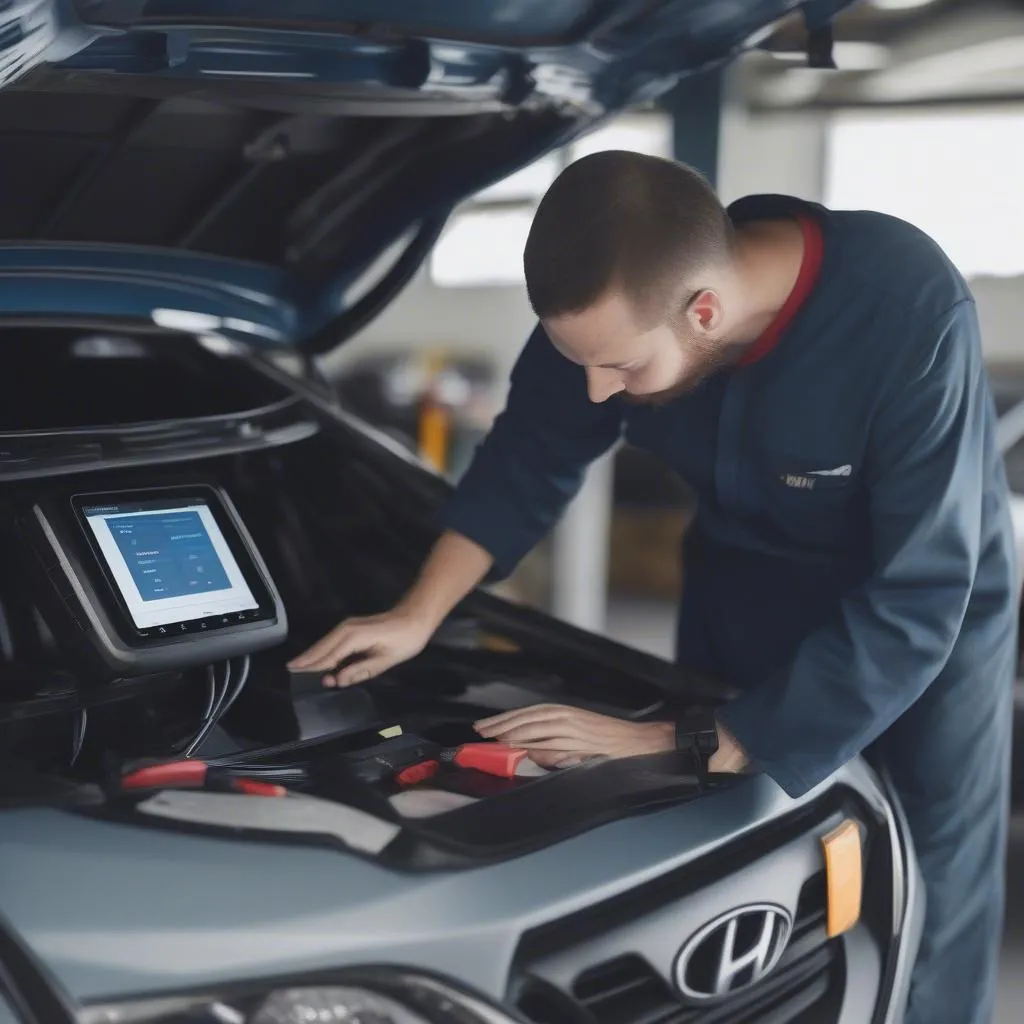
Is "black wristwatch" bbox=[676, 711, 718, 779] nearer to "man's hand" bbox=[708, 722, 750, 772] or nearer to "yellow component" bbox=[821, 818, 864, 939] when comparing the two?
"man's hand" bbox=[708, 722, 750, 772]

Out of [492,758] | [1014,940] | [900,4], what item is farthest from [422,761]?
[900,4]

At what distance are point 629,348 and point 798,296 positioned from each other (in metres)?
0.26

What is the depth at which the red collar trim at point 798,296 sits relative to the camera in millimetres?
1433

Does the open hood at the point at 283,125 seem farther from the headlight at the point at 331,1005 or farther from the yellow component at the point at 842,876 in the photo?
the yellow component at the point at 842,876

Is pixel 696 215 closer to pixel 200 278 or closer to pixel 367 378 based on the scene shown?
pixel 200 278

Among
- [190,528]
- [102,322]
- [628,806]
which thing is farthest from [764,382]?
[102,322]

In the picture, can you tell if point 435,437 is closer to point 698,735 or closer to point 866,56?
point 866,56

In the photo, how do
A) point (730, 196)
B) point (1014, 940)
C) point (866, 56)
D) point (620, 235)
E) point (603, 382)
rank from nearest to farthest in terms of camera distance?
point (620, 235) → point (603, 382) → point (1014, 940) → point (730, 196) → point (866, 56)

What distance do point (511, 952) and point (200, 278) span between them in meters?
1.06

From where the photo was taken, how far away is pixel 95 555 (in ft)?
4.26

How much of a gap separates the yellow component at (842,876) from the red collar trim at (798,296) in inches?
21.1

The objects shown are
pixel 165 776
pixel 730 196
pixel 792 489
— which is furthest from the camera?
pixel 730 196

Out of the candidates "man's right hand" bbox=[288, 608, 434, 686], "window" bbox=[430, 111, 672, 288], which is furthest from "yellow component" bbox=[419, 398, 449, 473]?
"man's right hand" bbox=[288, 608, 434, 686]

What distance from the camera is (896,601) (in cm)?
132
